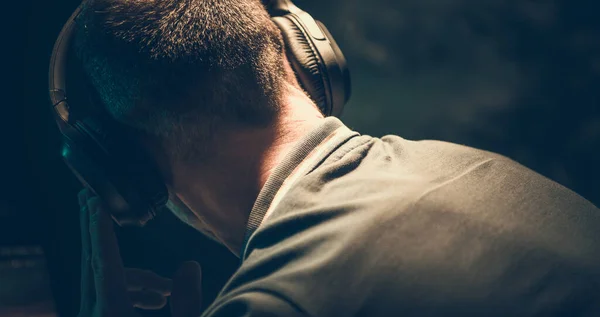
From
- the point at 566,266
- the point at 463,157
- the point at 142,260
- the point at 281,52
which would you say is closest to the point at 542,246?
the point at 566,266

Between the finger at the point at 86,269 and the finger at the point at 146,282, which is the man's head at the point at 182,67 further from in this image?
the finger at the point at 146,282

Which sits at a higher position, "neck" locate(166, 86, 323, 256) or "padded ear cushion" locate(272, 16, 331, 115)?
"padded ear cushion" locate(272, 16, 331, 115)

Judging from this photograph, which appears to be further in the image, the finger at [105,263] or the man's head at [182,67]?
the finger at [105,263]

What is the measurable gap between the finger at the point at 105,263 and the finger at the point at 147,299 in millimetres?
138

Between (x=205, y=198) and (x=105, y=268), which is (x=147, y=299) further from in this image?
(x=205, y=198)

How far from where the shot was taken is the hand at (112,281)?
949 millimetres

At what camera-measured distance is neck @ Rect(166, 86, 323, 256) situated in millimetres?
801

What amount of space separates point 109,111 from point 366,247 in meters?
0.52

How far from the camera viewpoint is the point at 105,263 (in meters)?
0.95

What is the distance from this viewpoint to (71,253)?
1305 millimetres

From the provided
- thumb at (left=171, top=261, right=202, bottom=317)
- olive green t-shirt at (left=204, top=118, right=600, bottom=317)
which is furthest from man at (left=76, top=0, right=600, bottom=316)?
thumb at (left=171, top=261, right=202, bottom=317)

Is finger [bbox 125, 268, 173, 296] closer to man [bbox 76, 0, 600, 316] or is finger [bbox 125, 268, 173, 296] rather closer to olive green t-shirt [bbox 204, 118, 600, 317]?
man [bbox 76, 0, 600, 316]

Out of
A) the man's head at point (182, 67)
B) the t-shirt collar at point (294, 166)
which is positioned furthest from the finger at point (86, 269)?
the t-shirt collar at point (294, 166)

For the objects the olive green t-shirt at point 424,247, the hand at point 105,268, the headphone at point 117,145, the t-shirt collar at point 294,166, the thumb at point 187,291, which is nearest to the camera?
the olive green t-shirt at point 424,247
